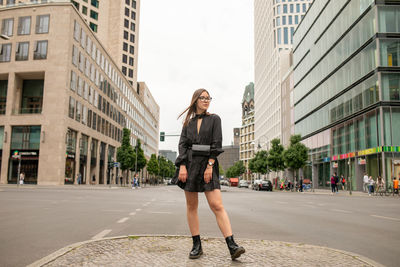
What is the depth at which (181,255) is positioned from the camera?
419 cm

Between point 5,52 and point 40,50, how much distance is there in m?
4.50

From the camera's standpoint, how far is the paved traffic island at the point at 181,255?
3.82 metres

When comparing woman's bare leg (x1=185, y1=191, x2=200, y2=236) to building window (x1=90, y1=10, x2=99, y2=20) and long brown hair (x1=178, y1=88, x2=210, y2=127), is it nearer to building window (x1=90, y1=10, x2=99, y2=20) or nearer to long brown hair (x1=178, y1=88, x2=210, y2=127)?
long brown hair (x1=178, y1=88, x2=210, y2=127)

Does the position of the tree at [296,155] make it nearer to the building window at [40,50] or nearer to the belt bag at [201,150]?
the building window at [40,50]

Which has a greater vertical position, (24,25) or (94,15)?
(94,15)

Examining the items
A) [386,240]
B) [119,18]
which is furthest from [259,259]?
[119,18]

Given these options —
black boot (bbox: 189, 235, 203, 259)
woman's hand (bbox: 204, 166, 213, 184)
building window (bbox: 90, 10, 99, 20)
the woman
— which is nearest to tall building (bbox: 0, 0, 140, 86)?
building window (bbox: 90, 10, 99, 20)

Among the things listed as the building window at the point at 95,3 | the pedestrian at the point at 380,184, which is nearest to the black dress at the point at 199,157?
the pedestrian at the point at 380,184

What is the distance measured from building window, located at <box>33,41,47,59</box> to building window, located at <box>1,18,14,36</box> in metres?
4.13

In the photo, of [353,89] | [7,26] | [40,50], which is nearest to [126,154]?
[40,50]

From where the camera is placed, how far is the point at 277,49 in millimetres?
85375

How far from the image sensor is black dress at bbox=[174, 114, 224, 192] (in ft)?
14.1

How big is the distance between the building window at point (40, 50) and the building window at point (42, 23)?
1.46 meters

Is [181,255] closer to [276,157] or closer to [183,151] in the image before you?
[183,151]
